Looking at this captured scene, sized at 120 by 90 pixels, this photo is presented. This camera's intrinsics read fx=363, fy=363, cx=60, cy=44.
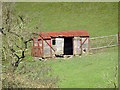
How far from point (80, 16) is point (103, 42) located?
5.27 metres

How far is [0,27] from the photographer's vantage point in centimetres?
1137

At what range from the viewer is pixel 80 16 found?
2745cm

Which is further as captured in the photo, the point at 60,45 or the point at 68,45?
the point at 68,45

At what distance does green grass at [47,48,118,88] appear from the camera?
13.6m

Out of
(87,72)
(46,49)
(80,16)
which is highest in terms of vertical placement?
(80,16)

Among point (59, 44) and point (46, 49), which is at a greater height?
point (59, 44)

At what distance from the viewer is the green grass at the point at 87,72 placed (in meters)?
13.6

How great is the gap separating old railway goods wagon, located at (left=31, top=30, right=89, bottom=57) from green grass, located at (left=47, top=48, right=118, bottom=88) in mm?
2853

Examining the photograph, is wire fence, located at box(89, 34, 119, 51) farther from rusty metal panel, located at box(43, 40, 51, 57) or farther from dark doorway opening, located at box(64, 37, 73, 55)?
rusty metal panel, located at box(43, 40, 51, 57)

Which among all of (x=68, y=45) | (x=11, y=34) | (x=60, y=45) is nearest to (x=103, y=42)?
(x=68, y=45)

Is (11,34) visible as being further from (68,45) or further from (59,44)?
(68,45)

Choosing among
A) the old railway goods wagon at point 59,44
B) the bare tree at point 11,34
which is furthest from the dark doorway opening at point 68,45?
the bare tree at point 11,34

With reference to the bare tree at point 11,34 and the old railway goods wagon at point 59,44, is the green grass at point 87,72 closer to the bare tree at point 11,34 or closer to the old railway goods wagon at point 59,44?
the bare tree at point 11,34

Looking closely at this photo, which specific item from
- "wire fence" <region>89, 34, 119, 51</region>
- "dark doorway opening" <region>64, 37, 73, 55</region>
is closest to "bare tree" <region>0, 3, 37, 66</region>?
"wire fence" <region>89, 34, 119, 51</region>
